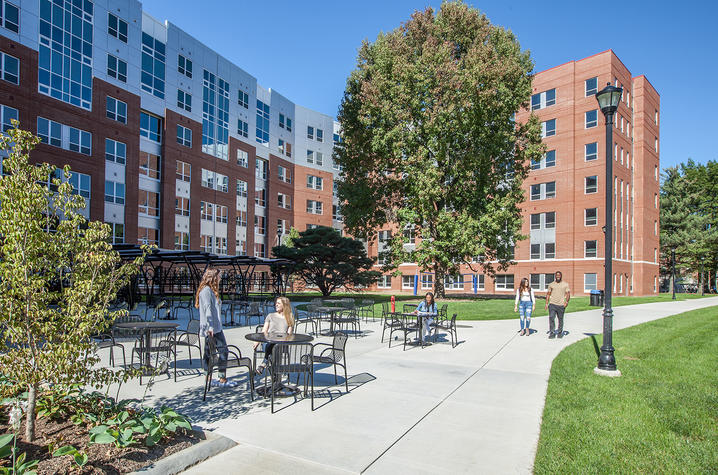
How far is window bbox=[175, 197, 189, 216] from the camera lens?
3944 centimetres

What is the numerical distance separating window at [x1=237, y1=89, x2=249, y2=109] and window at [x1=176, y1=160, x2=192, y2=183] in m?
11.1

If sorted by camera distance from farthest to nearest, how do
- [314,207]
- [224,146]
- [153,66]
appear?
[314,207] < [224,146] < [153,66]

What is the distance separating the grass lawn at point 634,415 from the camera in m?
4.59

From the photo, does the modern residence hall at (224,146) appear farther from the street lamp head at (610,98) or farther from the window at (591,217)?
the street lamp head at (610,98)

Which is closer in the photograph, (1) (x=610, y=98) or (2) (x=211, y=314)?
(2) (x=211, y=314)

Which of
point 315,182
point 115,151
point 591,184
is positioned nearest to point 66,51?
point 115,151

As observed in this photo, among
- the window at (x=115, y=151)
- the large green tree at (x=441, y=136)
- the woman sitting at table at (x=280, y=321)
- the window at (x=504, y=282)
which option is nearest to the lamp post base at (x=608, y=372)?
the woman sitting at table at (x=280, y=321)

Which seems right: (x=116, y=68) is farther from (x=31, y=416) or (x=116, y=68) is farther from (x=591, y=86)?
(x=591, y=86)

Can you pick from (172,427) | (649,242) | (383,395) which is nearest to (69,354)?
(172,427)

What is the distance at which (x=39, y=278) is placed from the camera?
4.28 meters

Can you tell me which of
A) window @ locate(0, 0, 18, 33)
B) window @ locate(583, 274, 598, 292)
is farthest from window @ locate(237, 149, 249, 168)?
window @ locate(583, 274, 598, 292)

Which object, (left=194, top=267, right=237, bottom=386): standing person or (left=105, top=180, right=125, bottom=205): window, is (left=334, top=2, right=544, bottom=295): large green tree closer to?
(left=105, top=180, right=125, bottom=205): window

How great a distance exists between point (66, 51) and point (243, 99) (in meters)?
20.0

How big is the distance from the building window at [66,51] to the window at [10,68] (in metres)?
1.34
